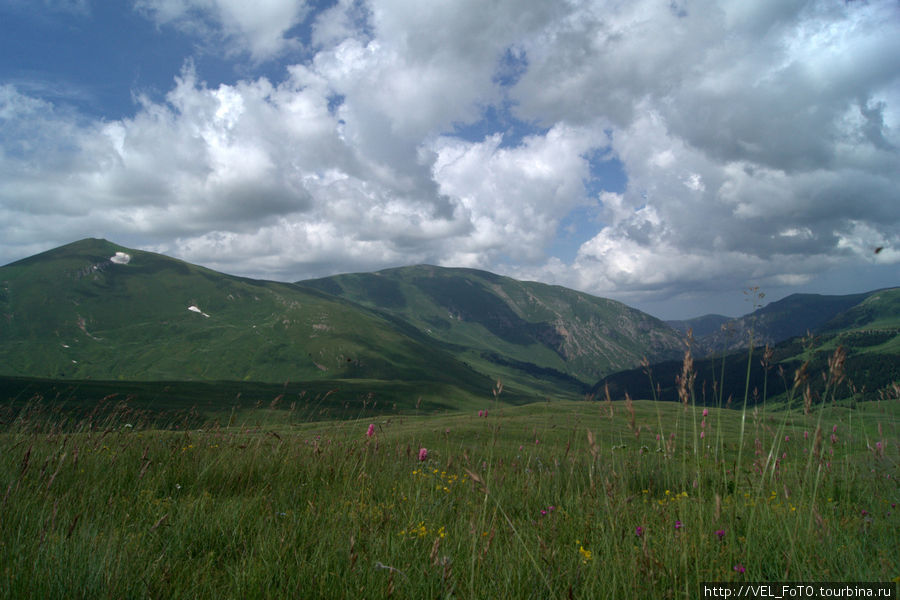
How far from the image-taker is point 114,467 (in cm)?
643

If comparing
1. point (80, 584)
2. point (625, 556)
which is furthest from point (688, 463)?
point (80, 584)

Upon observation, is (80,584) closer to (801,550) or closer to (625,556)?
(625,556)

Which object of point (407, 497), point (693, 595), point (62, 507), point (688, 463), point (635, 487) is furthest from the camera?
point (688, 463)

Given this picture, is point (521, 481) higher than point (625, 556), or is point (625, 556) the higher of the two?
point (625, 556)

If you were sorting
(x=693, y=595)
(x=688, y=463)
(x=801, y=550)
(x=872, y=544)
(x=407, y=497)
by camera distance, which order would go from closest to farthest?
(x=693, y=595) < (x=801, y=550) < (x=872, y=544) < (x=407, y=497) < (x=688, y=463)

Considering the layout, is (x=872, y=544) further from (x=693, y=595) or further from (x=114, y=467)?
(x=114, y=467)

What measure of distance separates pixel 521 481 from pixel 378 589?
3.90 meters

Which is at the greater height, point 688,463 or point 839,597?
point 839,597

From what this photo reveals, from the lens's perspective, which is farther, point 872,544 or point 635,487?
point 635,487

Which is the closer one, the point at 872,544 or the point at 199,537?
the point at 872,544

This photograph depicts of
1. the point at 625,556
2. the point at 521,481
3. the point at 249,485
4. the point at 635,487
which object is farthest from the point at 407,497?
the point at 635,487

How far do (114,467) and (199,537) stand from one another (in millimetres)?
3093

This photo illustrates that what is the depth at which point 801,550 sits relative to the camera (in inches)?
145

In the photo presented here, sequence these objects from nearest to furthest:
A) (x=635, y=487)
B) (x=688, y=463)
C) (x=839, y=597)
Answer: (x=839, y=597) < (x=635, y=487) < (x=688, y=463)
